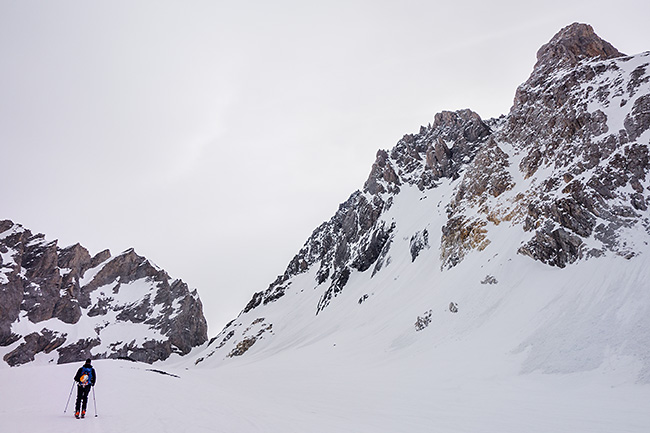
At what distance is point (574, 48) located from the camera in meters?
52.4

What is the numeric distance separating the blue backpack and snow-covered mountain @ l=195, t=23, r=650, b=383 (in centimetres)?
2137

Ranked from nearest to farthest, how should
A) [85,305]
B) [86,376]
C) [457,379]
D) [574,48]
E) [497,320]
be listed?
1. [86,376]
2. [457,379]
3. [497,320]
4. [574,48]
5. [85,305]

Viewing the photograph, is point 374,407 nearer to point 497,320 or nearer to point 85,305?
point 497,320

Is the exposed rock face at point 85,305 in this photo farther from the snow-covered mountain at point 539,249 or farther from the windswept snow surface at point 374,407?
the windswept snow surface at point 374,407

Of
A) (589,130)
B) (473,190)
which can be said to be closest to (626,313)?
(589,130)

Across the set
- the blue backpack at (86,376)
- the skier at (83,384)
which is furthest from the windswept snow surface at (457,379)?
the blue backpack at (86,376)

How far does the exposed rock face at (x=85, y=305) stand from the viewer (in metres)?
109

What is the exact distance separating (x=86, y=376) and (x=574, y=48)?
225 ft

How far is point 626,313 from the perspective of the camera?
20.5 meters

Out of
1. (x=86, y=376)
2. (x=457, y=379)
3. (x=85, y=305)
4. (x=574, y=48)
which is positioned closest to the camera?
(x=86, y=376)

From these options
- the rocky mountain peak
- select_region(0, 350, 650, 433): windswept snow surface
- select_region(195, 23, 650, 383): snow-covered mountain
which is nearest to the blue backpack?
select_region(0, 350, 650, 433): windswept snow surface

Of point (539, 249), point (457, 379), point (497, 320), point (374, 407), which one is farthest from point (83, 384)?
point (539, 249)

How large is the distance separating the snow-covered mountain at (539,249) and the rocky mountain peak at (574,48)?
231 millimetres

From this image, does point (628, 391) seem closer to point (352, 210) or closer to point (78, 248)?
point (352, 210)
